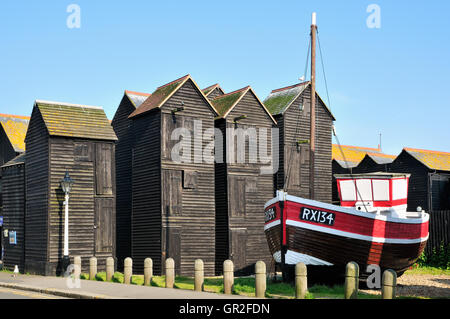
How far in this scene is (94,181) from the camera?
2802 centimetres

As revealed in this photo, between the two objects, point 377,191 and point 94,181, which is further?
point 94,181

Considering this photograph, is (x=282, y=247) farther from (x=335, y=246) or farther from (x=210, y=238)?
(x=210, y=238)

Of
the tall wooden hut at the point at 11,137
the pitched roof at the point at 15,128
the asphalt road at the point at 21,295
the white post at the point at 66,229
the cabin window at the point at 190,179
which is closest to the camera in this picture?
the asphalt road at the point at 21,295

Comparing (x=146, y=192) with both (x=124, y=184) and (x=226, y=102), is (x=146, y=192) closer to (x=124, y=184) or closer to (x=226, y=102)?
(x=124, y=184)

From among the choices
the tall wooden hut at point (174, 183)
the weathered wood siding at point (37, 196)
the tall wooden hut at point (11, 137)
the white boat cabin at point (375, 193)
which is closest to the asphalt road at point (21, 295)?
the weathered wood siding at point (37, 196)

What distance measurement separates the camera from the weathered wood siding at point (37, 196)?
27078 millimetres

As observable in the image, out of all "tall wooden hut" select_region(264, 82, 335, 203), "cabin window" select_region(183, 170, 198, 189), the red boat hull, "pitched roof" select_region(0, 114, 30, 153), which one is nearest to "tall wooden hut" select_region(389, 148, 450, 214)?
"tall wooden hut" select_region(264, 82, 335, 203)

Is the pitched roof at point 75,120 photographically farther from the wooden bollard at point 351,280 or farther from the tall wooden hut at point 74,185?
the wooden bollard at point 351,280

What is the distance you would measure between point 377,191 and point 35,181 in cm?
1577

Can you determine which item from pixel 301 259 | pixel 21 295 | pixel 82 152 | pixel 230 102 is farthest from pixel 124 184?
pixel 21 295

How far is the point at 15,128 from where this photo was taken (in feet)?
138

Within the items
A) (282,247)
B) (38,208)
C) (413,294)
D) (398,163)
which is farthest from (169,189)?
(398,163)

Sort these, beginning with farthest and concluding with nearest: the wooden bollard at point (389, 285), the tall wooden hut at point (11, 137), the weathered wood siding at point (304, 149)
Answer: the tall wooden hut at point (11, 137), the weathered wood siding at point (304, 149), the wooden bollard at point (389, 285)

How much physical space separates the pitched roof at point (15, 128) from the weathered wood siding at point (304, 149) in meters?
18.1
